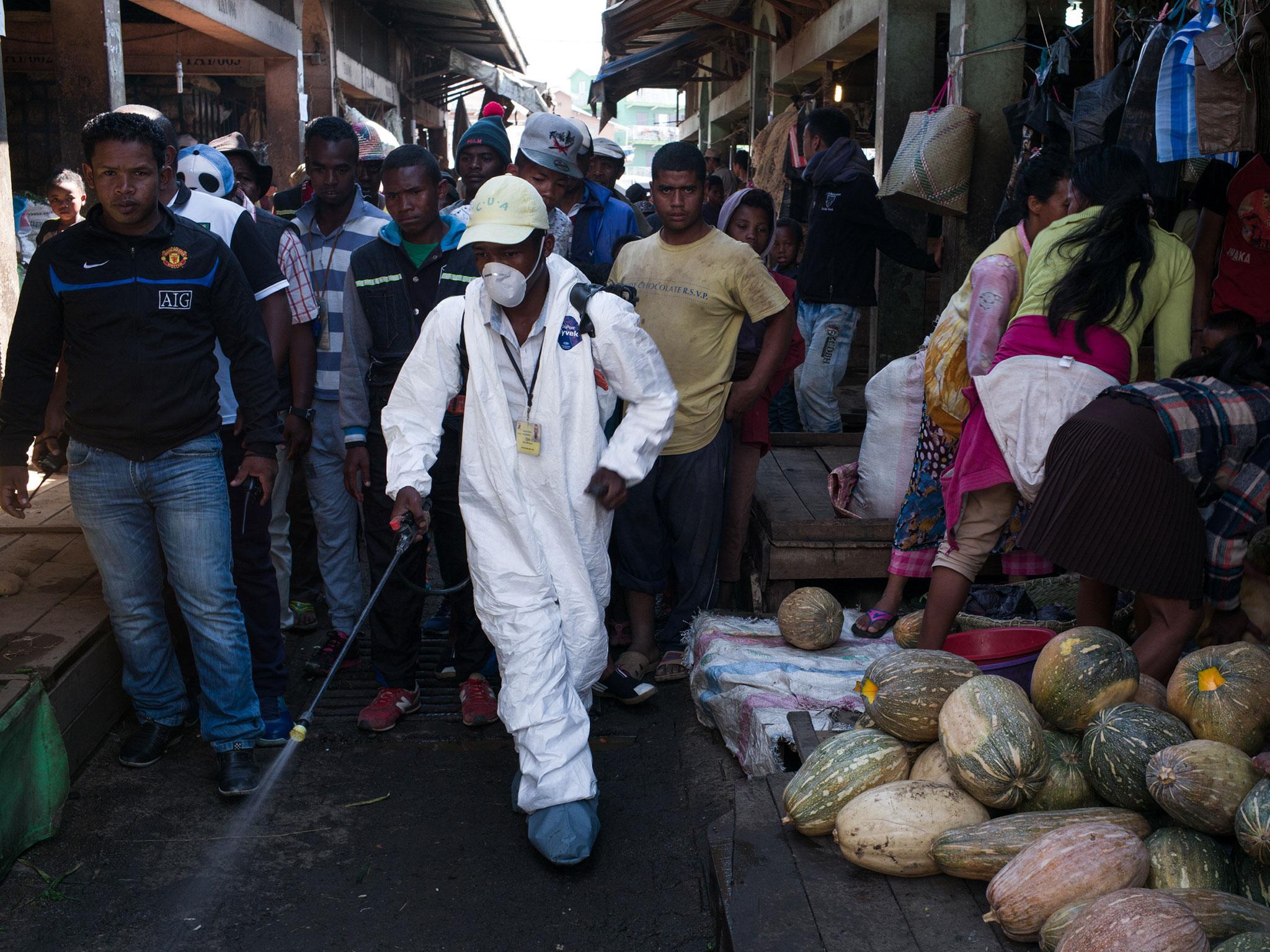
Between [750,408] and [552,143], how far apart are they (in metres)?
1.49

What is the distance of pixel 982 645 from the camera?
161 inches

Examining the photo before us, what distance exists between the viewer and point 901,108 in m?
8.82

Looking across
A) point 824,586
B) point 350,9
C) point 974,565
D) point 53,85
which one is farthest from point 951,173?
point 350,9

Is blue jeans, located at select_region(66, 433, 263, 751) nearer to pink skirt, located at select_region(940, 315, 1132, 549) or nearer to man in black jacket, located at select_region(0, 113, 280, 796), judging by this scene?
man in black jacket, located at select_region(0, 113, 280, 796)

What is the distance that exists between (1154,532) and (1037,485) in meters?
0.51

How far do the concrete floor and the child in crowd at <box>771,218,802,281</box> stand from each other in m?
4.61

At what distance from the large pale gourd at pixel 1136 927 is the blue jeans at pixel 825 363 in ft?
18.0

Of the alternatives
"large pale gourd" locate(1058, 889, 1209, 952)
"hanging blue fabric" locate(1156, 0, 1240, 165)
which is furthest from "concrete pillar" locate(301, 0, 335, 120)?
"large pale gourd" locate(1058, 889, 1209, 952)

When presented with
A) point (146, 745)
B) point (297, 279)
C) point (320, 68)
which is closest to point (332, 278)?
point (297, 279)

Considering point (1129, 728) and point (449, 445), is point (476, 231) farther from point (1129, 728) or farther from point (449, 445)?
point (1129, 728)

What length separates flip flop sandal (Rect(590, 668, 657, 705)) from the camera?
490 centimetres

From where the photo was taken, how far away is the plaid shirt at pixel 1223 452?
336cm

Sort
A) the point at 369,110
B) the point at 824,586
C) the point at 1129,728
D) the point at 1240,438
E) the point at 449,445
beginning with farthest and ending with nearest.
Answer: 1. the point at 369,110
2. the point at 824,586
3. the point at 449,445
4. the point at 1240,438
5. the point at 1129,728

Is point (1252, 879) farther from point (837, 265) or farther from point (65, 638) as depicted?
point (837, 265)
